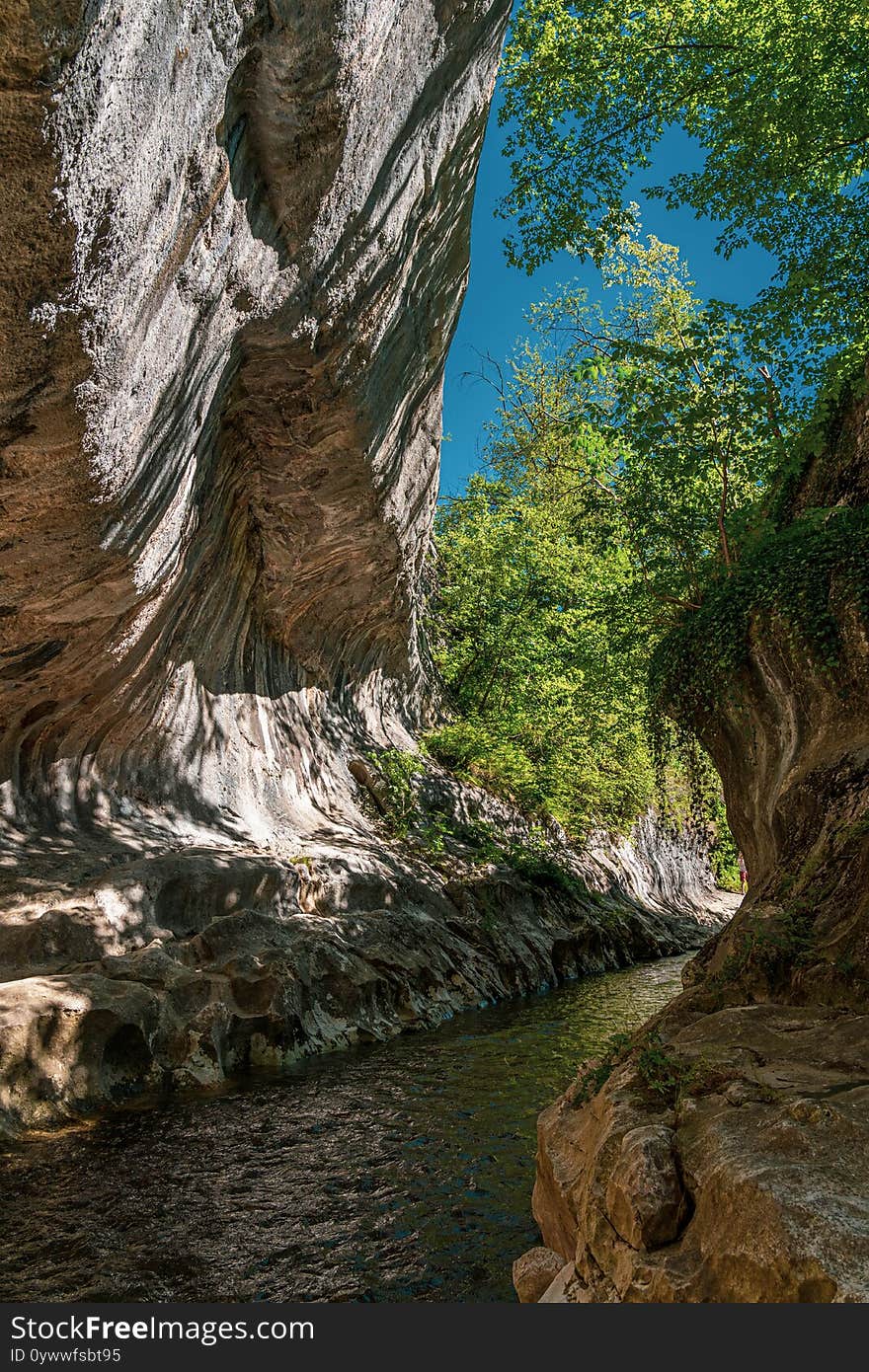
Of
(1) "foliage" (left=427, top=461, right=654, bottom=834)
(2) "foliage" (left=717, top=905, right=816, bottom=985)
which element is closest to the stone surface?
(2) "foliage" (left=717, top=905, right=816, bottom=985)

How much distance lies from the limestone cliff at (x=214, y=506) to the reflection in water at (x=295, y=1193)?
0.94 meters

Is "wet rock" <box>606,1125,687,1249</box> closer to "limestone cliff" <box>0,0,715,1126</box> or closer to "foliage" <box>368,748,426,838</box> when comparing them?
"limestone cliff" <box>0,0,715,1126</box>

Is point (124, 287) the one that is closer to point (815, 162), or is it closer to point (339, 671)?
point (815, 162)

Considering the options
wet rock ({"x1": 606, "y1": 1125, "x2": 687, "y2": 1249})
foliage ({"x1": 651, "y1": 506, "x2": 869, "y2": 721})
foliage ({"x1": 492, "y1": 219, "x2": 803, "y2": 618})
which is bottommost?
wet rock ({"x1": 606, "y1": 1125, "x2": 687, "y2": 1249})

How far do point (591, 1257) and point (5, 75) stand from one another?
6.14 meters

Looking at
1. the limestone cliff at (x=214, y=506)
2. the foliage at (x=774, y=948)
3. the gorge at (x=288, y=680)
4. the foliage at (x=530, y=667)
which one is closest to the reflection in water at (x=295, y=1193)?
the gorge at (x=288, y=680)

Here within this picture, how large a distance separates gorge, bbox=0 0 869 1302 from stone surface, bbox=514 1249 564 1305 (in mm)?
85

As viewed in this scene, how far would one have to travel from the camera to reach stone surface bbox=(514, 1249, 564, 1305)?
393cm

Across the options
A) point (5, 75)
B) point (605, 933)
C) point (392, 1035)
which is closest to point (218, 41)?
point (5, 75)

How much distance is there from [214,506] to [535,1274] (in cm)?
959

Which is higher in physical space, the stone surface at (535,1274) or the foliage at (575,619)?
the foliage at (575,619)

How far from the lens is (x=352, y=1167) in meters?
5.68

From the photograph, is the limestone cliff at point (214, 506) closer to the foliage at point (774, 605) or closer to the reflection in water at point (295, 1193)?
the reflection in water at point (295, 1193)

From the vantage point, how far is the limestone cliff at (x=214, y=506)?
5.77m
